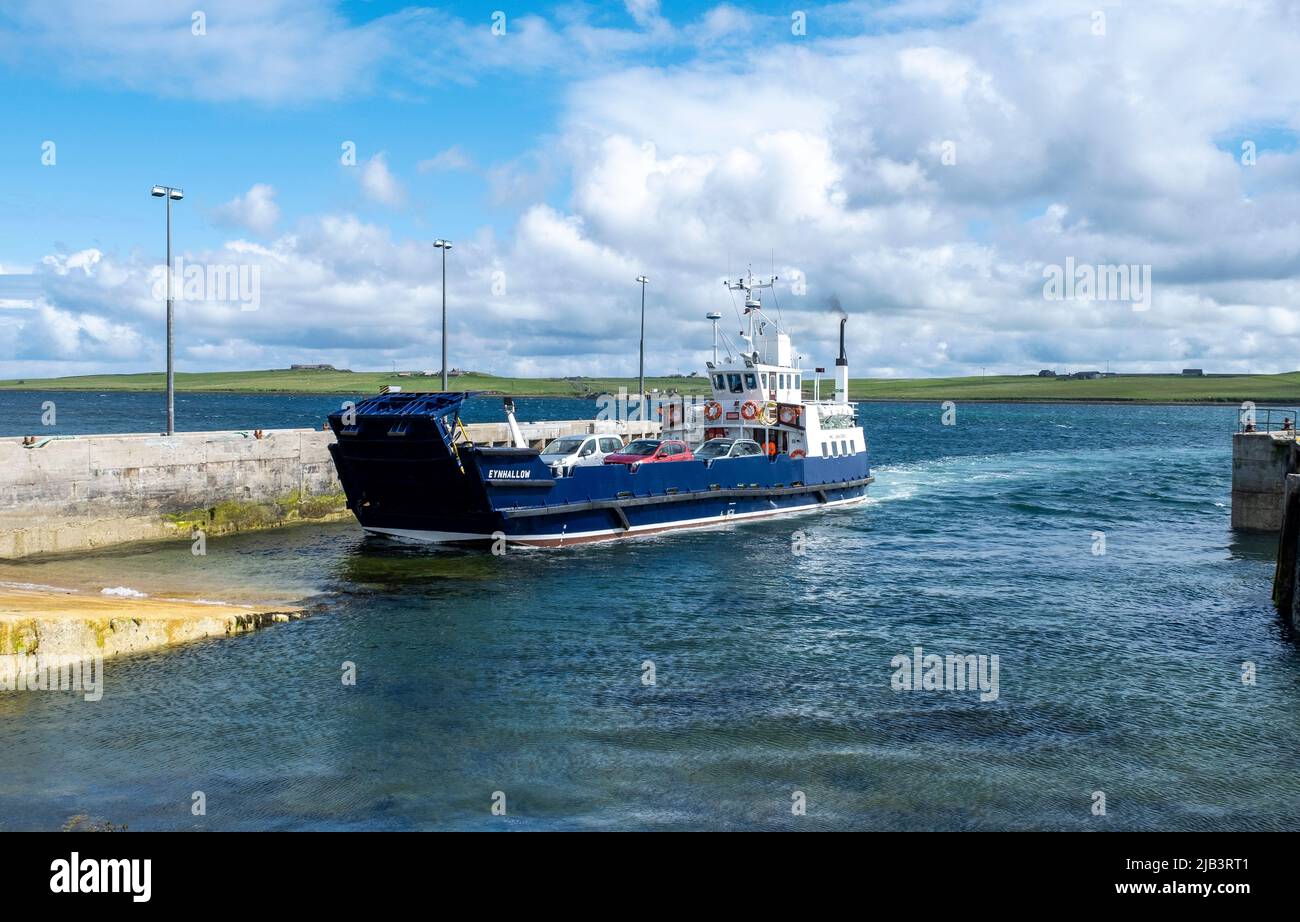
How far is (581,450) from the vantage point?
33438mm

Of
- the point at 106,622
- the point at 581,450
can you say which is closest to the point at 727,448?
the point at 581,450

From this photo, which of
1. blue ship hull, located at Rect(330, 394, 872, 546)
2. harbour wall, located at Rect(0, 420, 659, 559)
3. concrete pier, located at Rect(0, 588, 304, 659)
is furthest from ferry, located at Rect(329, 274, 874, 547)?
concrete pier, located at Rect(0, 588, 304, 659)

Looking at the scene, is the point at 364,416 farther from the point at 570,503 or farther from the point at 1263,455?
the point at 1263,455

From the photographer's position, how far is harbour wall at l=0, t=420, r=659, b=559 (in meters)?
26.0

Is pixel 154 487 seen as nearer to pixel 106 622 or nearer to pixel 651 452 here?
pixel 106 622

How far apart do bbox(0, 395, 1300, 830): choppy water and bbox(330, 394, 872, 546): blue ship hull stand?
0.97m

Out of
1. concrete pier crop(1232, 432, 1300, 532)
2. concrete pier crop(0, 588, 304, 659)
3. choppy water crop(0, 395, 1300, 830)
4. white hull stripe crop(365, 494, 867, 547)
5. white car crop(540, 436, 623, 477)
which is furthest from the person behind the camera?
concrete pier crop(1232, 432, 1300, 532)

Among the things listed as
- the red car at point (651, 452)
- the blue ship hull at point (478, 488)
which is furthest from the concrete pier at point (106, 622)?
the red car at point (651, 452)

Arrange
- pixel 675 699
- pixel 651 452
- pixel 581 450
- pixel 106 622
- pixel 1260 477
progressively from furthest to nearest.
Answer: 1. pixel 1260 477
2. pixel 651 452
3. pixel 581 450
4. pixel 106 622
5. pixel 675 699

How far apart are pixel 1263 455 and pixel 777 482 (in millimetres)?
15822

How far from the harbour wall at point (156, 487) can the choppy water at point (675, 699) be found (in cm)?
161

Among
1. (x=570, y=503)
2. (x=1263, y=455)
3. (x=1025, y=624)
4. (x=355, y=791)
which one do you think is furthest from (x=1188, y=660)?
(x=1263, y=455)

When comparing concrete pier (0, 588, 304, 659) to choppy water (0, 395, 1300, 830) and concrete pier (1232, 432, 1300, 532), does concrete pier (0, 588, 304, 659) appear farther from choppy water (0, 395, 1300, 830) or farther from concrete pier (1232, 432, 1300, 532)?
concrete pier (1232, 432, 1300, 532)

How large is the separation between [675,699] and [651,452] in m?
18.6
